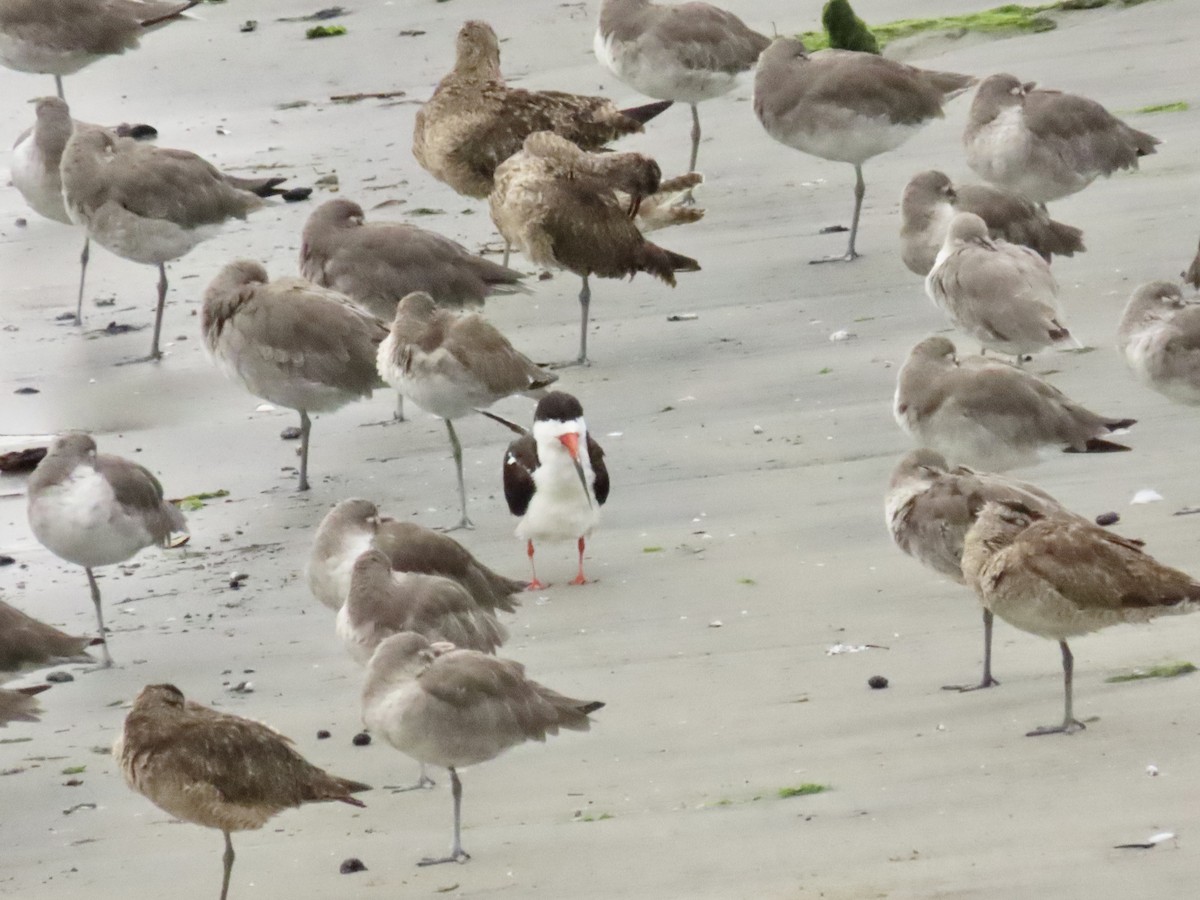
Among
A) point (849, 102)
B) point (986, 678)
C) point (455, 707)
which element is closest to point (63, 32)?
point (849, 102)

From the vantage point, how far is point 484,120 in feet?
42.1

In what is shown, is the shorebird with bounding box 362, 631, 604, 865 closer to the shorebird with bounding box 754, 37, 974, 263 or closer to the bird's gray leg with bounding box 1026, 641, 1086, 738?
the bird's gray leg with bounding box 1026, 641, 1086, 738

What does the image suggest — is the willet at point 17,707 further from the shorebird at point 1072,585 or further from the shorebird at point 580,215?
the shorebird at point 580,215

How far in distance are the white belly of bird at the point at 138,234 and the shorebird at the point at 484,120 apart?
5.17ft

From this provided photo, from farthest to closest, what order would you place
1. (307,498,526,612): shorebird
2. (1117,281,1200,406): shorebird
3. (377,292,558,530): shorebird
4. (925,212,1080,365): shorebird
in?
(925,212,1080,365): shorebird < (377,292,558,530): shorebird < (1117,281,1200,406): shorebird < (307,498,526,612): shorebird

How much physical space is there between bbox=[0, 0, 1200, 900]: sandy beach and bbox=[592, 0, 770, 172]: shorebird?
0.45 m

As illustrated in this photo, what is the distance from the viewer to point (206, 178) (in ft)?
39.1

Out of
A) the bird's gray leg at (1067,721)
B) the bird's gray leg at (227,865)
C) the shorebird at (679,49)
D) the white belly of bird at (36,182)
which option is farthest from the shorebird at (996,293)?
the white belly of bird at (36,182)

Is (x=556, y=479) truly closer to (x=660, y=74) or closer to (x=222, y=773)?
(x=222, y=773)

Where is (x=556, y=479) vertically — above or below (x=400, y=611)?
below

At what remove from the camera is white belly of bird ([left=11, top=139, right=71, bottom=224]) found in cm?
1272

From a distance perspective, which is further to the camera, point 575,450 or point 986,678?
point 575,450

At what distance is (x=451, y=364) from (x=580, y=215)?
2.39m

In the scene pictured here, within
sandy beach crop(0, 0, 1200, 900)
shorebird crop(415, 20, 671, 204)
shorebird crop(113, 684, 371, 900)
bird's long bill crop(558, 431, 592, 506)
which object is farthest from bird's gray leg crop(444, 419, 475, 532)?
shorebird crop(415, 20, 671, 204)
